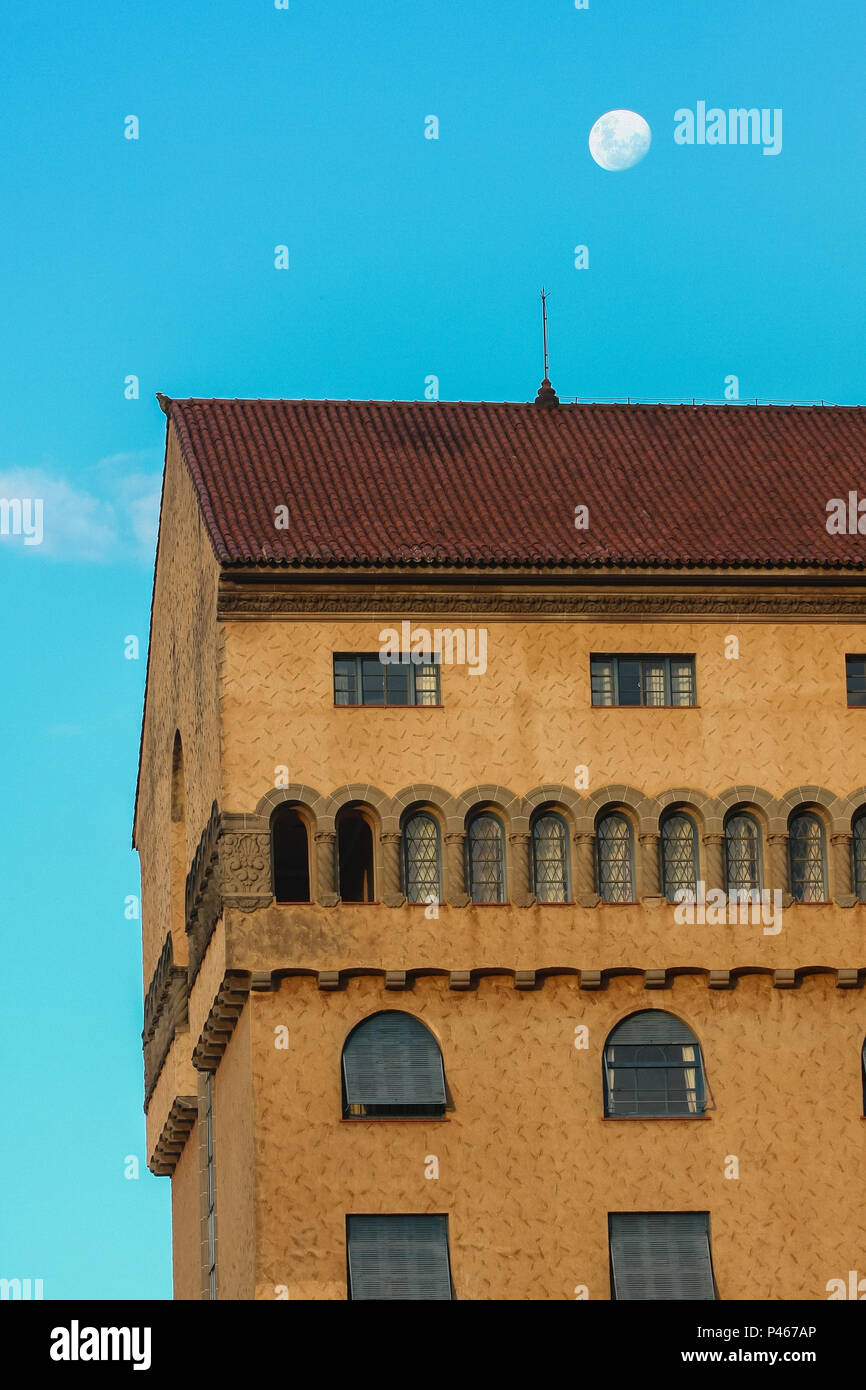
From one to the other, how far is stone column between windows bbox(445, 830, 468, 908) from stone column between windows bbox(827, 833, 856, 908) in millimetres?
6618

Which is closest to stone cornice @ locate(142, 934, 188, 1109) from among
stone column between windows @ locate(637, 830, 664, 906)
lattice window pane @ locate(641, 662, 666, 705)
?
stone column between windows @ locate(637, 830, 664, 906)

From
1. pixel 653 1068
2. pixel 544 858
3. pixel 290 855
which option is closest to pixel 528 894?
pixel 544 858

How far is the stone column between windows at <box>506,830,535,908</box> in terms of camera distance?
164ft

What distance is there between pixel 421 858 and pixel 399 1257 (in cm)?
695

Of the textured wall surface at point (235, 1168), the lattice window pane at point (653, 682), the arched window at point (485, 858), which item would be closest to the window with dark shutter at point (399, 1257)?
the textured wall surface at point (235, 1168)

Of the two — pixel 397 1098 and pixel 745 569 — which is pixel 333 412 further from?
pixel 397 1098

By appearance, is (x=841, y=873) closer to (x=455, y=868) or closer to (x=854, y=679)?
(x=854, y=679)

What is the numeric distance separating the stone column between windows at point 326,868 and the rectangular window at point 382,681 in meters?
2.47

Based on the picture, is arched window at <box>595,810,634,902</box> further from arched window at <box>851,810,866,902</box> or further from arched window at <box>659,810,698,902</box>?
arched window at <box>851,810,866,902</box>

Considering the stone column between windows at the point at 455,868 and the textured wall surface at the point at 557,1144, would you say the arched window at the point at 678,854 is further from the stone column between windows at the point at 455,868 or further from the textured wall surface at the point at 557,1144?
the stone column between windows at the point at 455,868

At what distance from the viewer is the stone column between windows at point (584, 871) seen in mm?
50000

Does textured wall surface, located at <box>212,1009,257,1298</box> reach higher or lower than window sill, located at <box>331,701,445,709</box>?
lower

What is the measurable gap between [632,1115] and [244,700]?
32.4ft

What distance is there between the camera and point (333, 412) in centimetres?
5700
